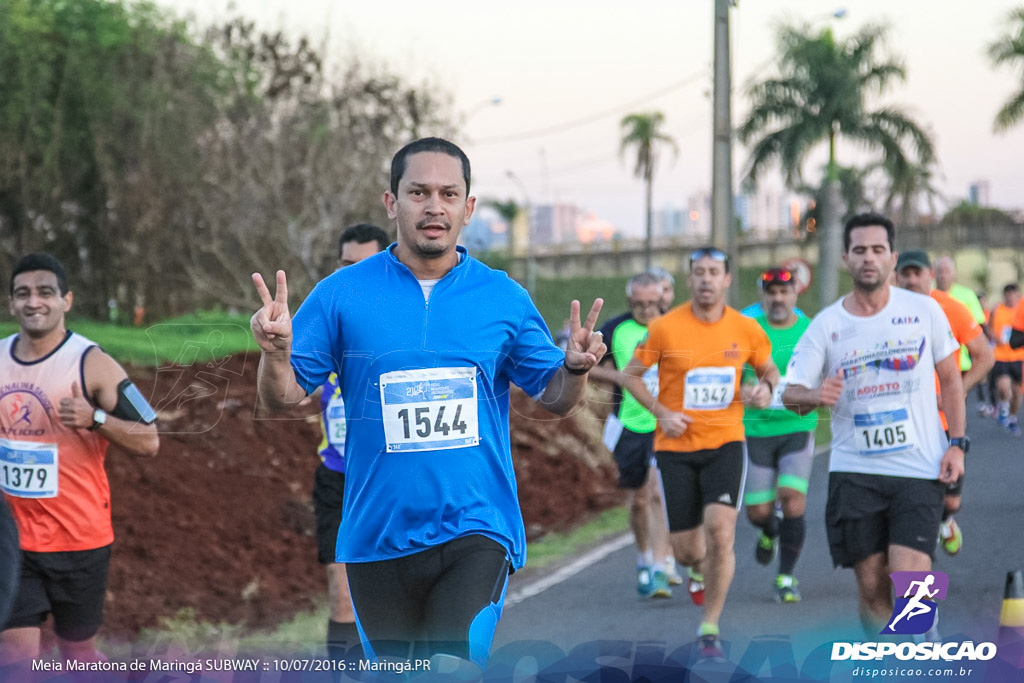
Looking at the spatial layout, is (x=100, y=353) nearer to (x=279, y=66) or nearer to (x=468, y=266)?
(x=468, y=266)

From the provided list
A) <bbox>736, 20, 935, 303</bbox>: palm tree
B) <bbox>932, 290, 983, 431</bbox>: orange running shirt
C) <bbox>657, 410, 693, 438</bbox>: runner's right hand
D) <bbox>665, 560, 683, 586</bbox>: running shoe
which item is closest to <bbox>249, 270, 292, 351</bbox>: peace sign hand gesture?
<bbox>657, 410, 693, 438</bbox>: runner's right hand

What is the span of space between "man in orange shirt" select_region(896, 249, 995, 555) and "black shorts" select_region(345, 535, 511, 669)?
4.02 metres

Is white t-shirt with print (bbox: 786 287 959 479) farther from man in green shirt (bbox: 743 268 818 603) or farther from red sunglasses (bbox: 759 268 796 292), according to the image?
red sunglasses (bbox: 759 268 796 292)

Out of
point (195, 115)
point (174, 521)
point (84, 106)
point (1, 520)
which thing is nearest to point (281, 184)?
point (195, 115)

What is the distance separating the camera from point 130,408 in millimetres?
5727

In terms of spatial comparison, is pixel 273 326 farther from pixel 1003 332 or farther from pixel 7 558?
pixel 1003 332

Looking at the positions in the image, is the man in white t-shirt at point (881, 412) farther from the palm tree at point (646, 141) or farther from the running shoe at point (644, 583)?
the palm tree at point (646, 141)

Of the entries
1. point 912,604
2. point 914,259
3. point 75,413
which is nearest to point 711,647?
point 912,604

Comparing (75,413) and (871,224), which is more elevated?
(871,224)

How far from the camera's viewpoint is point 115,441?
18.3ft

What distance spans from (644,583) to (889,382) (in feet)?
10.8

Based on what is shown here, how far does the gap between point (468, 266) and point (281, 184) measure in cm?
1655

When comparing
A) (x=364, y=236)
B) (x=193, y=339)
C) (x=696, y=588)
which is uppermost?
(x=364, y=236)

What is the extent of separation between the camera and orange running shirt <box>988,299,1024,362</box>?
734 inches
